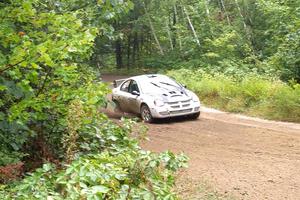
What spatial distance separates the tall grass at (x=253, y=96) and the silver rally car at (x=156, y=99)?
2059 mm

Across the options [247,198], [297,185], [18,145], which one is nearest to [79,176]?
Result: [18,145]

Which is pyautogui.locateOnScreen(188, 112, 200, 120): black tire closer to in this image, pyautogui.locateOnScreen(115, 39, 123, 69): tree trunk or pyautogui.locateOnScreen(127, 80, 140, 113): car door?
pyautogui.locateOnScreen(127, 80, 140, 113): car door

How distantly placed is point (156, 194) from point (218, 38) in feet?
89.0

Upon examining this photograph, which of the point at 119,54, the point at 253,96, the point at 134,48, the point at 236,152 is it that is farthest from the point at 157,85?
the point at 119,54

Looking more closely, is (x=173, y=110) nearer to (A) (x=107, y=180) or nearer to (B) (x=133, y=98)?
(B) (x=133, y=98)

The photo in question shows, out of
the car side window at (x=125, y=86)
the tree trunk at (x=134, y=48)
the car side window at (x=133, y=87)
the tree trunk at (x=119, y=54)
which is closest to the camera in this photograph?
the car side window at (x=133, y=87)

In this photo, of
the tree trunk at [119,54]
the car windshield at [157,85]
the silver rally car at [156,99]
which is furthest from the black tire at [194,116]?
the tree trunk at [119,54]

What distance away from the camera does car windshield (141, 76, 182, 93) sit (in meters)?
15.2

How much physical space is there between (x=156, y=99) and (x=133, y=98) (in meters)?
1.28

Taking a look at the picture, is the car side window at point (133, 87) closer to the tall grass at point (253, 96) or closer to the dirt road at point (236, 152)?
the dirt road at point (236, 152)

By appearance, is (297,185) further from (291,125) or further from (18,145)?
(291,125)

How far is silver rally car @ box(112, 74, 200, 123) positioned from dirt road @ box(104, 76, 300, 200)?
408 mm

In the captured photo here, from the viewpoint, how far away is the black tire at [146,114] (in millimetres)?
14691

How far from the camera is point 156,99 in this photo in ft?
47.7
